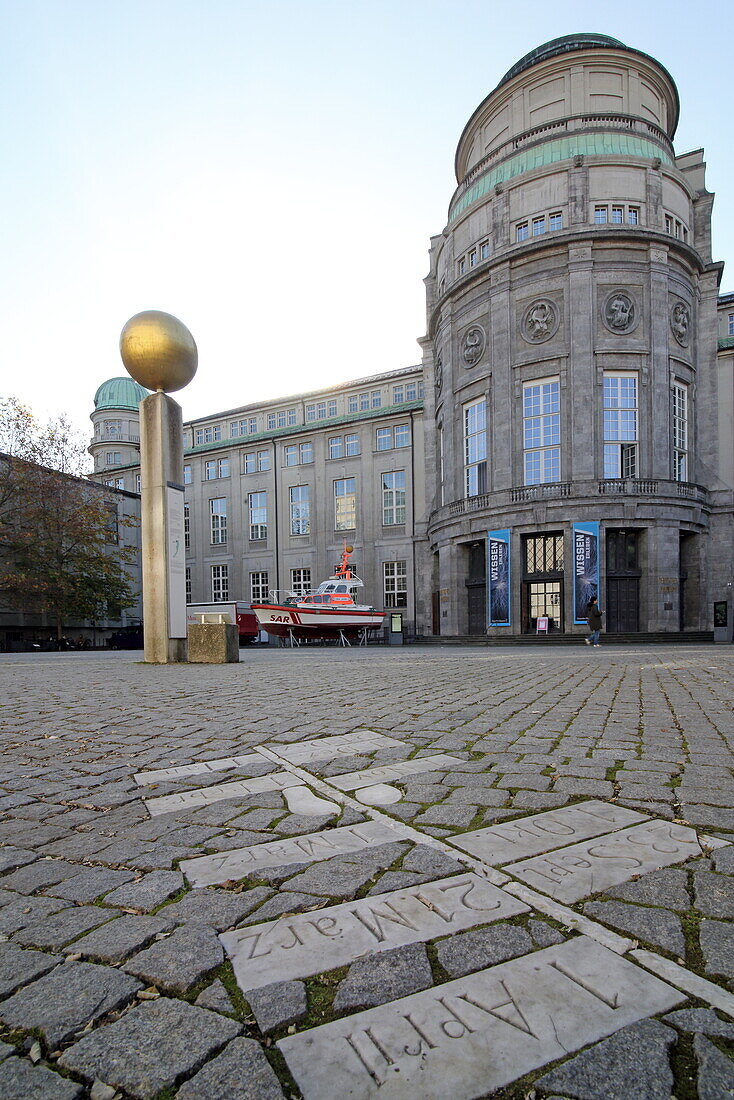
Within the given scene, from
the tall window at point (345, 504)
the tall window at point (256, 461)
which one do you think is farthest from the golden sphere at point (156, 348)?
the tall window at point (256, 461)

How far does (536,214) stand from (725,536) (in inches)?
787

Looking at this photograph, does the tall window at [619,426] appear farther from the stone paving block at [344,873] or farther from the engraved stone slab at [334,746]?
the stone paving block at [344,873]

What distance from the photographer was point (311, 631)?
34250mm

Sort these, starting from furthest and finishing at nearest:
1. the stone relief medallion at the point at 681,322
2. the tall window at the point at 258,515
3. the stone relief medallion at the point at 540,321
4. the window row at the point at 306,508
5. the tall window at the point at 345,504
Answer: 1. the tall window at the point at 258,515
2. the tall window at the point at 345,504
3. the window row at the point at 306,508
4. the stone relief medallion at the point at 681,322
5. the stone relief medallion at the point at 540,321

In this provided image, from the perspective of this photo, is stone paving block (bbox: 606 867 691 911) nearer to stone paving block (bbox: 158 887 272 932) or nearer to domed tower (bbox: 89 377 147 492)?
stone paving block (bbox: 158 887 272 932)

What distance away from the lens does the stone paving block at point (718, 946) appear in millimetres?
1762

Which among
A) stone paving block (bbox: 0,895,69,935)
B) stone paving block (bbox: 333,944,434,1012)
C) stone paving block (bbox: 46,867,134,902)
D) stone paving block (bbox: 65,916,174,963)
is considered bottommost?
stone paving block (bbox: 46,867,134,902)

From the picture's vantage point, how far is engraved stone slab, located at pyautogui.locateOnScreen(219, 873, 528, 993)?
1.81 meters

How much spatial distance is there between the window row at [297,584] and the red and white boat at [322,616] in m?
2.60

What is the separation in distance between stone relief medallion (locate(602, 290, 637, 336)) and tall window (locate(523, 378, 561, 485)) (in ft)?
12.7

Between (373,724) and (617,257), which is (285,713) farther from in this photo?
(617,257)

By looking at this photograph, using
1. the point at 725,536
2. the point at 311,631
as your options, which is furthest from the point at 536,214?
the point at 311,631

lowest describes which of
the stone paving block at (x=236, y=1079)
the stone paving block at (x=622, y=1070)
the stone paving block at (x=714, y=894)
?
the stone paving block at (x=714, y=894)

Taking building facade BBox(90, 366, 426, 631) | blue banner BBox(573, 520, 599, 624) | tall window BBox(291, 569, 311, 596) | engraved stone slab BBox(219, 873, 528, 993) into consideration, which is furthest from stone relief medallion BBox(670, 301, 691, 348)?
engraved stone slab BBox(219, 873, 528, 993)
